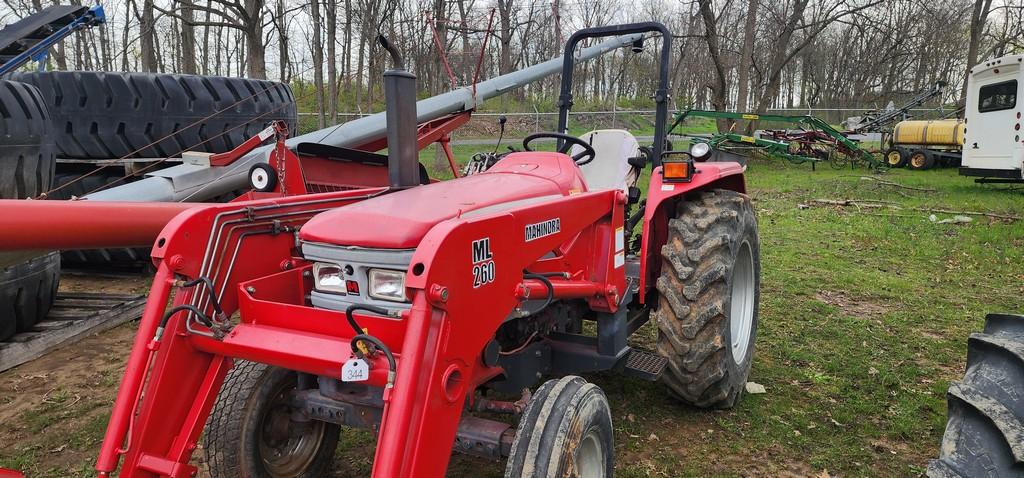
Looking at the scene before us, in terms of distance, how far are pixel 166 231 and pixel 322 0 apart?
15001 millimetres

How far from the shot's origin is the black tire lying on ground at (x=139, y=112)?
675cm

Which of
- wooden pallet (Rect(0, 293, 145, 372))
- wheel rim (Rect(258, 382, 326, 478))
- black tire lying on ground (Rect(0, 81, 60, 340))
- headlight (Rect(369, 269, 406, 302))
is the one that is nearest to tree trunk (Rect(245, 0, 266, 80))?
wooden pallet (Rect(0, 293, 145, 372))

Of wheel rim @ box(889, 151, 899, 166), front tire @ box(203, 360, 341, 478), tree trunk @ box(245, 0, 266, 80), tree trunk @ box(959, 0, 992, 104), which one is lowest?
front tire @ box(203, 360, 341, 478)

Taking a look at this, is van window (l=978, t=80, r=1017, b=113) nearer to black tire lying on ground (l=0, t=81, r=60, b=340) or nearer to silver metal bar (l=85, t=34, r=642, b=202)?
silver metal bar (l=85, t=34, r=642, b=202)

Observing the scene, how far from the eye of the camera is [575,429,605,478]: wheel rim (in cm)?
236

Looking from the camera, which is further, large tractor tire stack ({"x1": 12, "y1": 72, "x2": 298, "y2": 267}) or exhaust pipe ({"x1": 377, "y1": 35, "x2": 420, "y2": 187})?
large tractor tire stack ({"x1": 12, "y1": 72, "x2": 298, "y2": 267})

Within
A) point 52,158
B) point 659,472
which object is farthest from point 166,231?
point 52,158

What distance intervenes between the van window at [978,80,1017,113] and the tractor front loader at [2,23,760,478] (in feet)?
41.6

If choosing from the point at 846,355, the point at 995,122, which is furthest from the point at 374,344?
the point at 995,122

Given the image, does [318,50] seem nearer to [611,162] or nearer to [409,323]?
[611,162]

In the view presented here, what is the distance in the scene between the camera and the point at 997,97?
42.2 ft

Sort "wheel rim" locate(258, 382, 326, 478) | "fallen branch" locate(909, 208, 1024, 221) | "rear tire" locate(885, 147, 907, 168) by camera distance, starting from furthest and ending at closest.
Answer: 1. "rear tire" locate(885, 147, 907, 168)
2. "fallen branch" locate(909, 208, 1024, 221)
3. "wheel rim" locate(258, 382, 326, 478)

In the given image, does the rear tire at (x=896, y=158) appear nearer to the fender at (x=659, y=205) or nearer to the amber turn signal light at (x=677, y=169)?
the fender at (x=659, y=205)

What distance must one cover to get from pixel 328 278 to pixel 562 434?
102cm
